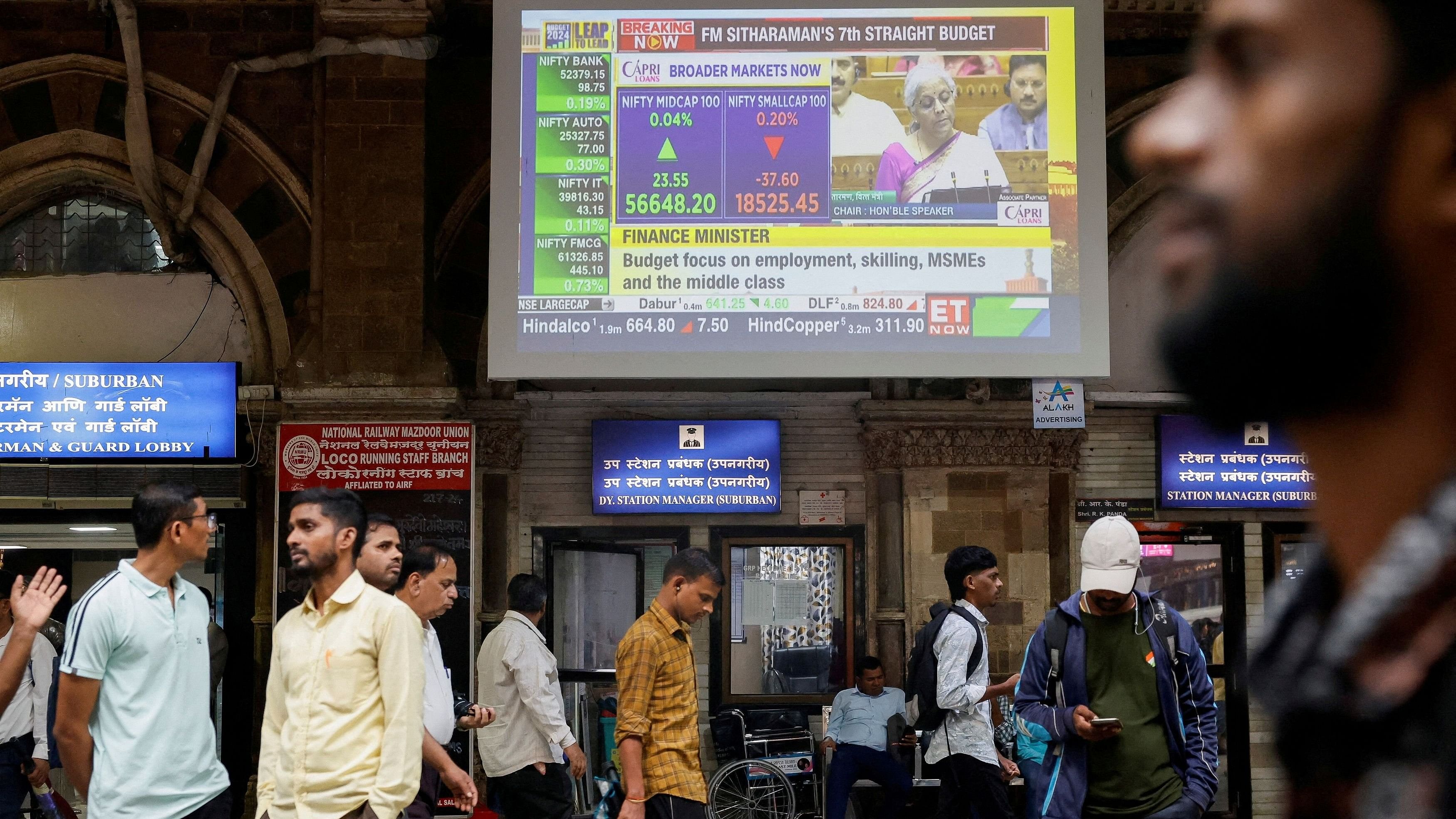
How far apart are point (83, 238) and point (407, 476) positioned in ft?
11.2

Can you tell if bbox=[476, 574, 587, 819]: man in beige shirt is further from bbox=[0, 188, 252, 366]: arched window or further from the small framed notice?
bbox=[0, 188, 252, 366]: arched window

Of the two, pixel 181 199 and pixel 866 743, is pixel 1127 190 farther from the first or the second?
pixel 181 199

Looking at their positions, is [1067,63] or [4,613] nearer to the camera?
[4,613]

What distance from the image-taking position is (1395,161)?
1.74 ft

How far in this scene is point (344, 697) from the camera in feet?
12.8

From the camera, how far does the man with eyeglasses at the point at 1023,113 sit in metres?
8.44

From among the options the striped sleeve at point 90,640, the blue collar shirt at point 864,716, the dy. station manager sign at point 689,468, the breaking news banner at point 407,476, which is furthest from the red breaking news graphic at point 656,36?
the striped sleeve at point 90,640

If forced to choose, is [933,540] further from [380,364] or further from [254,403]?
[254,403]

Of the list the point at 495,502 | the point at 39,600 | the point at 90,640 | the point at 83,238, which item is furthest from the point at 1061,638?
the point at 83,238

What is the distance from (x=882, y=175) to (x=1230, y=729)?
17.6ft

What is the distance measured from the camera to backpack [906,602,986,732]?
667 centimetres

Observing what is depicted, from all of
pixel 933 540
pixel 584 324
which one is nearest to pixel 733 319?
pixel 584 324

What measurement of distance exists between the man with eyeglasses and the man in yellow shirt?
4.00 metres

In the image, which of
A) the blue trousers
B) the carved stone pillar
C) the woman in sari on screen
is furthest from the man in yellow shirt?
the carved stone pillar
